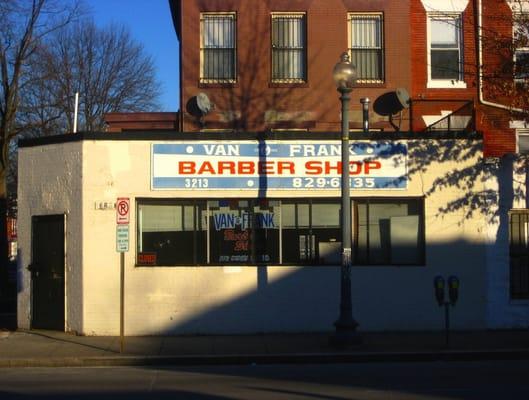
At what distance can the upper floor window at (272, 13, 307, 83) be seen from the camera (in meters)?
22.4

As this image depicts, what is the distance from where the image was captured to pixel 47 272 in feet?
56.5

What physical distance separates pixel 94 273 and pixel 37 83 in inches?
726

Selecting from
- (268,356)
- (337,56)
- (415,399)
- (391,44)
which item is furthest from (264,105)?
(415,399)

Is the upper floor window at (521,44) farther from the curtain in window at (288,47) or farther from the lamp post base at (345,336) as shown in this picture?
the curtain in window at (288,47)

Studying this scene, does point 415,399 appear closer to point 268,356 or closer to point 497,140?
Result: point 268,356

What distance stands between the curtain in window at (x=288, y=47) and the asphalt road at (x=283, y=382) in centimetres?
1098

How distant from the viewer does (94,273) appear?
54.4 ft

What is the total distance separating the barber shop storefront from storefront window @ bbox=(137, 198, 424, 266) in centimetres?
3

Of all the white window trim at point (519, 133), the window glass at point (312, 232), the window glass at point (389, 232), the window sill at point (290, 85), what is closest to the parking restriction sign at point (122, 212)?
the window glass at point (312, 232)

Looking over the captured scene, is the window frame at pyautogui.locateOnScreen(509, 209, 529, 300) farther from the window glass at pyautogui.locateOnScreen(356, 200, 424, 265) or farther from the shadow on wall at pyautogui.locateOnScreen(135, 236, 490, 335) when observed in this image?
the window glass at pyautogui.locateOnScreen(356, 200, 424, 265)

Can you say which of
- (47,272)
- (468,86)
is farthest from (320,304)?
(468,86)

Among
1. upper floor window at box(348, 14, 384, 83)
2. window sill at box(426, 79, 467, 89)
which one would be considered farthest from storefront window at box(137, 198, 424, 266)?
window sill at box(426, 79, 467, 89)

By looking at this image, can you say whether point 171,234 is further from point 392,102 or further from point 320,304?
point 392,102

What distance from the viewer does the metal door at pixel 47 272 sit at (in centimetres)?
1703
